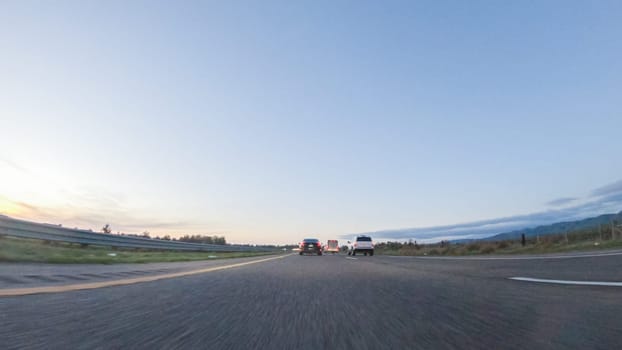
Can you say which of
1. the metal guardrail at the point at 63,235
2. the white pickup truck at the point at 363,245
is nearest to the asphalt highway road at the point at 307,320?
the metal guardrail at the point at 63,235

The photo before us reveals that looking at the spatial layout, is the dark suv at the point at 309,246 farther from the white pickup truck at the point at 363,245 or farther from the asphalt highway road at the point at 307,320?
the asphalt highway road at the point at 307,320

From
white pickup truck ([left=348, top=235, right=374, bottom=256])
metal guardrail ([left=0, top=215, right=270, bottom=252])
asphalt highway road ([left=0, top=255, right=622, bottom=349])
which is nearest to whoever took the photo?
asphalt highway road ([left=0, top=255, right=622, bottom=349])

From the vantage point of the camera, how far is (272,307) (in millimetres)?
3053

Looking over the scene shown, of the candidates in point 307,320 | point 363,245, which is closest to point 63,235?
point 307,320

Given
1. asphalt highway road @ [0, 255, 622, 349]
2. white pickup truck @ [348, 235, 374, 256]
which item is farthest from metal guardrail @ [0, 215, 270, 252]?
white pickup truck @ [348, 235, 374, 256]

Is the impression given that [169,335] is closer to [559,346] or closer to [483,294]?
[559,346]

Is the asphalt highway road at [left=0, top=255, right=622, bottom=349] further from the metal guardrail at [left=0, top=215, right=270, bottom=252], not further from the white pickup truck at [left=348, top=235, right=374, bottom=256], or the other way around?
the white pickup truck at [left=348, top=235, right=374, bottom=256]

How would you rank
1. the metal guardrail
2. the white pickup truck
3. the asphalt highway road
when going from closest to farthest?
the asphalt highway road, the metal guardrail, the white pickup truck

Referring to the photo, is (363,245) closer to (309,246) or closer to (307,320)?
(309,246)

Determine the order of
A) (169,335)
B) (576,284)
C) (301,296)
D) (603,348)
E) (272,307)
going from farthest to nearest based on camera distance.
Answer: (576,284)
(301,296)
(272,307)
(169,335)
(603,348)

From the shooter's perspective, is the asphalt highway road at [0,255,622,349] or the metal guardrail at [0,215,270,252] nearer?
the asphalt highway road at [0,255,622,349]

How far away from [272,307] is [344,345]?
4.31 ft

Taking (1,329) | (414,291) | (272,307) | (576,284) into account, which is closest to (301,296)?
(272,307)

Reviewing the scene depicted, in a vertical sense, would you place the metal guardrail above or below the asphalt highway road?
above
